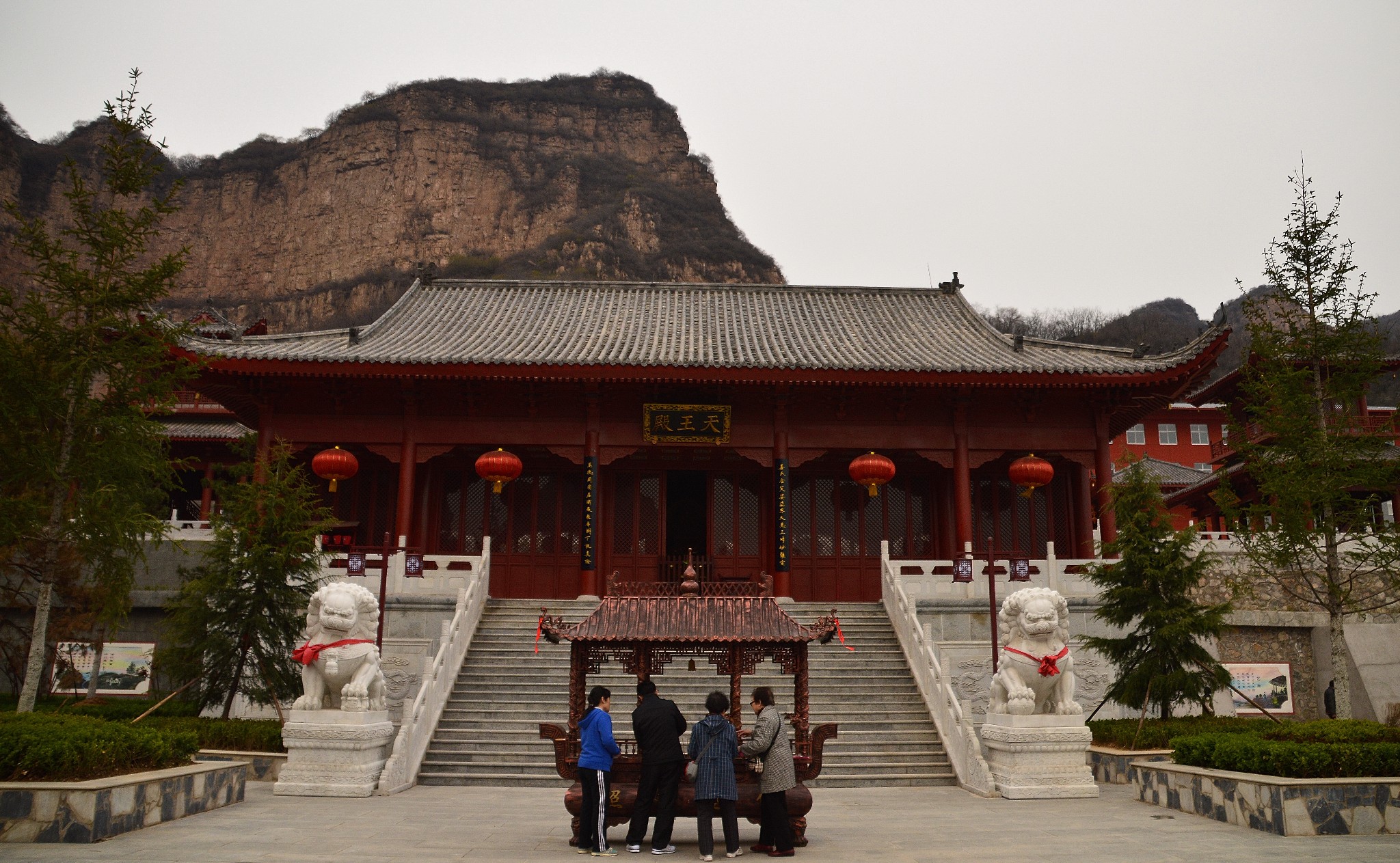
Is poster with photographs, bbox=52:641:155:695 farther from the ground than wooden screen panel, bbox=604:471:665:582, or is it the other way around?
wooden screen panel, bbox=604:471:665:582

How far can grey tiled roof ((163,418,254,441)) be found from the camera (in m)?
24.7

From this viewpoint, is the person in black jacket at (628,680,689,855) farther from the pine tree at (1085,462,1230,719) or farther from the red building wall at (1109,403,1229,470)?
the red building wall at (1109,403,1229,470)

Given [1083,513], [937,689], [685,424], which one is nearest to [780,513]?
[685,424]

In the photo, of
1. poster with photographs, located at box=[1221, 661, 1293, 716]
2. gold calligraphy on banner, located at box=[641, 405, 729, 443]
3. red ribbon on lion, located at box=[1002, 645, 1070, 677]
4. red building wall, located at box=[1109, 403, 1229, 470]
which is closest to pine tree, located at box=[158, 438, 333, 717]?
gold calligraphy on banner, located at box=[641, 405, 729, 443]

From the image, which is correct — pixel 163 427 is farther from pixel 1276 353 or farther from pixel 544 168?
pixel 544 168

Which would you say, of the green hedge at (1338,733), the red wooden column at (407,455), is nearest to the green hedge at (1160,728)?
the green hedge at (1338,733)

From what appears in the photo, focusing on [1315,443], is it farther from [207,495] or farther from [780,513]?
[207,495]

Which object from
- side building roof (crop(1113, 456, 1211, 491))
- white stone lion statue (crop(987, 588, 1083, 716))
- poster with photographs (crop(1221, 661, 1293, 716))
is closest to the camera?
white stone lion statue (crop(987, 588, 1083, 716))

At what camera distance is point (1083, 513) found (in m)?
18.1

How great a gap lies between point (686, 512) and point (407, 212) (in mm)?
63034

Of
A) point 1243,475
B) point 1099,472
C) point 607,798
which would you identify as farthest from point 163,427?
point 1243,475

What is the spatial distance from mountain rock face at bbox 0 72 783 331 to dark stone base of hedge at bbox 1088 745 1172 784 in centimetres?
6015

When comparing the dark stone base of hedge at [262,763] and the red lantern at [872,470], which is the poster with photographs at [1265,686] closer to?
the red lantern at [872,470]

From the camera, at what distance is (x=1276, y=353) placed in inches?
456
